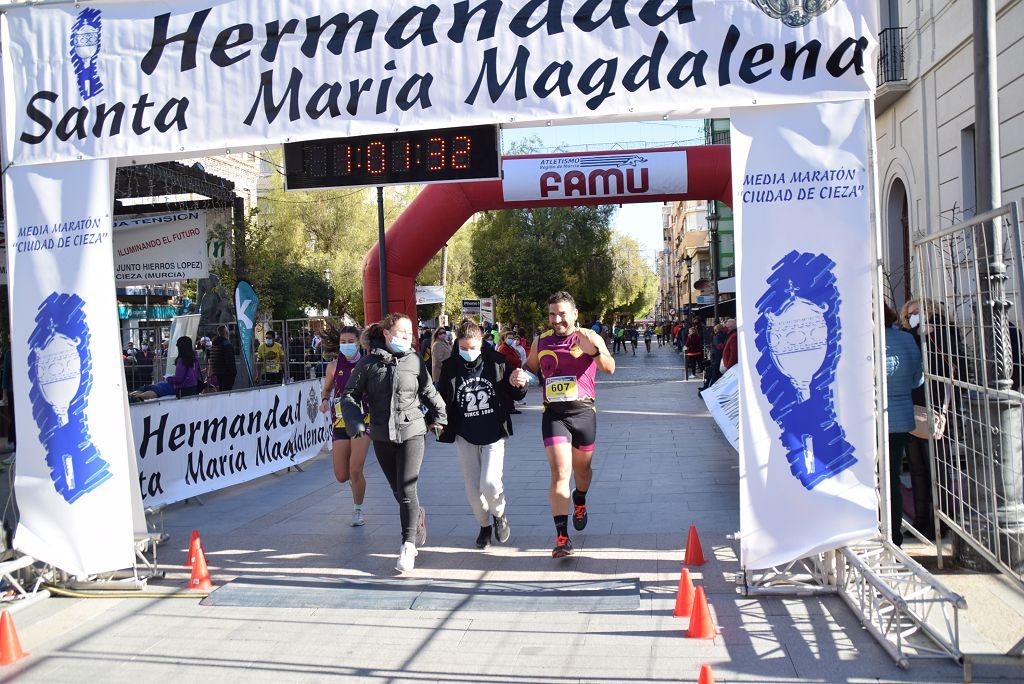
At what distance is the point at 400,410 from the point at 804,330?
2.84 m

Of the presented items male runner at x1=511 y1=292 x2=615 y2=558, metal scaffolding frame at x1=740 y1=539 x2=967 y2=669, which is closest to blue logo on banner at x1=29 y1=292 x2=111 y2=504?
male runner at x1=511 y1=292 x2=615 y2=558

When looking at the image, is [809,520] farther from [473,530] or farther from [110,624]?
[110,624]

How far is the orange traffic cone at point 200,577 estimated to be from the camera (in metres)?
6.53

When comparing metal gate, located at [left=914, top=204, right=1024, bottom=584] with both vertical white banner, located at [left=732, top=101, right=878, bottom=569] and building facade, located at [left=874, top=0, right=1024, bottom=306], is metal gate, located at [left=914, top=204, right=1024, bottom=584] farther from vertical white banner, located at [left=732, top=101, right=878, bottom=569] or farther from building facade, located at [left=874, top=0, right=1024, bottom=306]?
building facade, located at [left=874, top=0, right=1024, bottom=306]

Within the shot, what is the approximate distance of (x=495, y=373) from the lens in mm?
7230

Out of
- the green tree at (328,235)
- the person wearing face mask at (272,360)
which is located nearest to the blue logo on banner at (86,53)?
the person wearing face mask at (272,360)

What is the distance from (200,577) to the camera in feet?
21.5

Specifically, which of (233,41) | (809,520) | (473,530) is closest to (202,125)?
(233,41)

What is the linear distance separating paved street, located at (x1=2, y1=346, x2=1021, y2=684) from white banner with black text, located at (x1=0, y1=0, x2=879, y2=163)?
305cm

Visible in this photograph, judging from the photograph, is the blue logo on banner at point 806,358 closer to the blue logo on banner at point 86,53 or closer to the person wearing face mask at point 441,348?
the blue logo on banner at point 86,53

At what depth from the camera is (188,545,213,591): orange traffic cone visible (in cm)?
653

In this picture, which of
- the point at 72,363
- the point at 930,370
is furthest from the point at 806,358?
the point at 72,363

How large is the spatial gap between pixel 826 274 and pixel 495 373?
261 centimetres

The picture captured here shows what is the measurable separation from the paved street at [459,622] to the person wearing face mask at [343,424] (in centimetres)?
37
